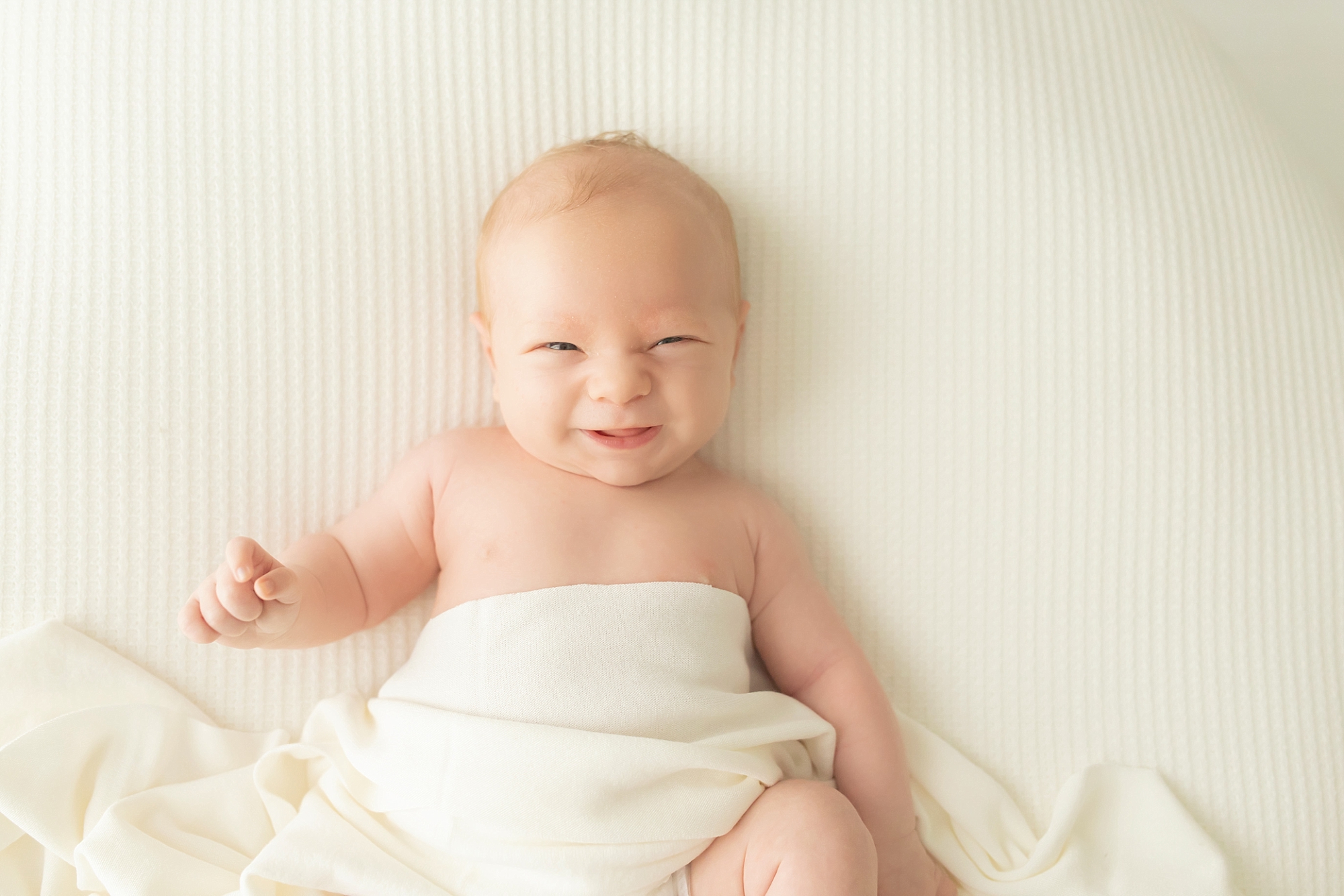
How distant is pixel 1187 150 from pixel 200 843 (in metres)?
1.55

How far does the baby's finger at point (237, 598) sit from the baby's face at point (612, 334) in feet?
1.19

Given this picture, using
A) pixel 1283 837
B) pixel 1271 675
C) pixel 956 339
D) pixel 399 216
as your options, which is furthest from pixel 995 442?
pixel 399 216

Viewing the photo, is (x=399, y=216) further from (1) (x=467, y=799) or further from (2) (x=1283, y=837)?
(2) (x=1283, y=837)

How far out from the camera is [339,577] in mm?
1164

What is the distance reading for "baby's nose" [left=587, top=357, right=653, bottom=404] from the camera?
Answer: 42.9 inches

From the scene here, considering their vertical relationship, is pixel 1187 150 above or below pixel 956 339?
above

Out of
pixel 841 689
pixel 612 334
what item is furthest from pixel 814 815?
pixel 612 334

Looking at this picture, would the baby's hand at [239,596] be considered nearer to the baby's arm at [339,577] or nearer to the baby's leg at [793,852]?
the baby's arm at [339,577]

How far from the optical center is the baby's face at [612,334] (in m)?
1.11

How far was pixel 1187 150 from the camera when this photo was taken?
132cm

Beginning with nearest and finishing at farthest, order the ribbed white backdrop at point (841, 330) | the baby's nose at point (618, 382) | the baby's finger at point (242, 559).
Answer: the baby's finger at point (242, 559), the baby's nose at point (618, 382), the ribbed white backdrop at point (841, 330)

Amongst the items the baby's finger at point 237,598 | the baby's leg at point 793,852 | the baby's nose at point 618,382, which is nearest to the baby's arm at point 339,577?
the baby's finger at point 237,598

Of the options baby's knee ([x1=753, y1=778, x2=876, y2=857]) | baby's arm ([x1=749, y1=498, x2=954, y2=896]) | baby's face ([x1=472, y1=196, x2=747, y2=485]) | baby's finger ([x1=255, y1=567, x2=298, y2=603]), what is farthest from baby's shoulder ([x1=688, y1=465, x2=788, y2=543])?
baby's finger ([x1=255, y1=567, x2=298, y2=603])

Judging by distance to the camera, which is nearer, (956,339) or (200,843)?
(200,843)
